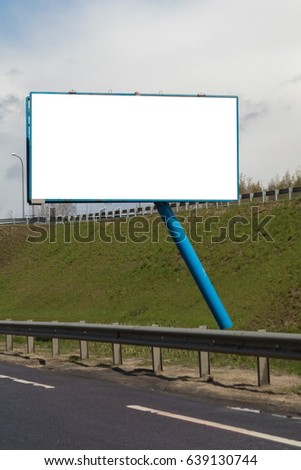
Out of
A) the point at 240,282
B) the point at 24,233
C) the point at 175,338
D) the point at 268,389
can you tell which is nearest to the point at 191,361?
the point at 175,338

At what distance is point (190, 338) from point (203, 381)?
0.71 meters

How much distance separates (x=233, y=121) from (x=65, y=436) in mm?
15534

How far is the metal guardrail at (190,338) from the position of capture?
11.9 metres

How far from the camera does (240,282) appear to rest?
124 ft

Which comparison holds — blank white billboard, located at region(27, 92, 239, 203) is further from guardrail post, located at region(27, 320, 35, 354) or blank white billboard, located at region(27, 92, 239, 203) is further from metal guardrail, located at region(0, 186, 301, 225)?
metal guardrail, located at region(0, 186, 301, 225)

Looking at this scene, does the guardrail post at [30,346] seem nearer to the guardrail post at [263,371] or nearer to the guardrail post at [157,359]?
the guardrail post at [157,359]

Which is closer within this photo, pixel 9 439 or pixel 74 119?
pixel 9 439
